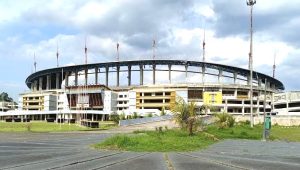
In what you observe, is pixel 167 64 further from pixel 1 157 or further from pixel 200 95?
pixel 1 157

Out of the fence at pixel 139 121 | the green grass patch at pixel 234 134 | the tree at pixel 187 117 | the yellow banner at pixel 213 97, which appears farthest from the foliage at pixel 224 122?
the yellow banner at pixel 213 97

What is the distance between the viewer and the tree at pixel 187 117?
143 feet

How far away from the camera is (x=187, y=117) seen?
44.3 meters

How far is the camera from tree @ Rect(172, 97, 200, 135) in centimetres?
4351

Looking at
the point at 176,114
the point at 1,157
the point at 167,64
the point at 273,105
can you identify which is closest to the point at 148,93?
the point at 167,64

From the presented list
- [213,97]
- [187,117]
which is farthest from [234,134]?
[213,97]

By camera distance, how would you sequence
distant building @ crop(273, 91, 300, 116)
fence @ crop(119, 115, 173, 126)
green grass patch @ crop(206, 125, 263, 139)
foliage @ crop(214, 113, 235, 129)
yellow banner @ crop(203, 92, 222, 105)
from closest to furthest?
green grass patch @ crop(206, 125, 263, 139) < foliage @ crop(214, 113, 235, 129) < fence @ crop(119, 115, 173, 126) < distant building @ crop(273, 91, 300, 116) < yellow banner @ crop(203, 92, 222, 105)

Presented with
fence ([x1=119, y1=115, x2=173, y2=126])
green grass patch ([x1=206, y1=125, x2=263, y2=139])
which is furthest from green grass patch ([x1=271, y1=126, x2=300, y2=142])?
fence ([x1=119, y1=115, x2=173, y2=126])

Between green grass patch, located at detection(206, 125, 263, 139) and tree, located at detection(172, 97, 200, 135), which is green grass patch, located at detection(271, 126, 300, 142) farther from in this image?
tree, located at detection(172, 97, 200, 135)

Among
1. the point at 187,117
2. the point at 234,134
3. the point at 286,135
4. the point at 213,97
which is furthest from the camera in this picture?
the point at 213,97

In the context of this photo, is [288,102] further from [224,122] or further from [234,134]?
[234,134]

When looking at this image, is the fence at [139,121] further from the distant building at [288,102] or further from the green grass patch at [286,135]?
the distant building at [288,102]

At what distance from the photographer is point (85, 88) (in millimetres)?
164875

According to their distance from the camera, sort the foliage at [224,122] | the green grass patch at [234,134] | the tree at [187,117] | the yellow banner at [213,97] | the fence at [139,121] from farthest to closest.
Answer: the yellow banner at [213,97] < the fence at [139,121] < the foliage at [224,122] < the tree at [187,117] < the green grass patch at [234,134]
